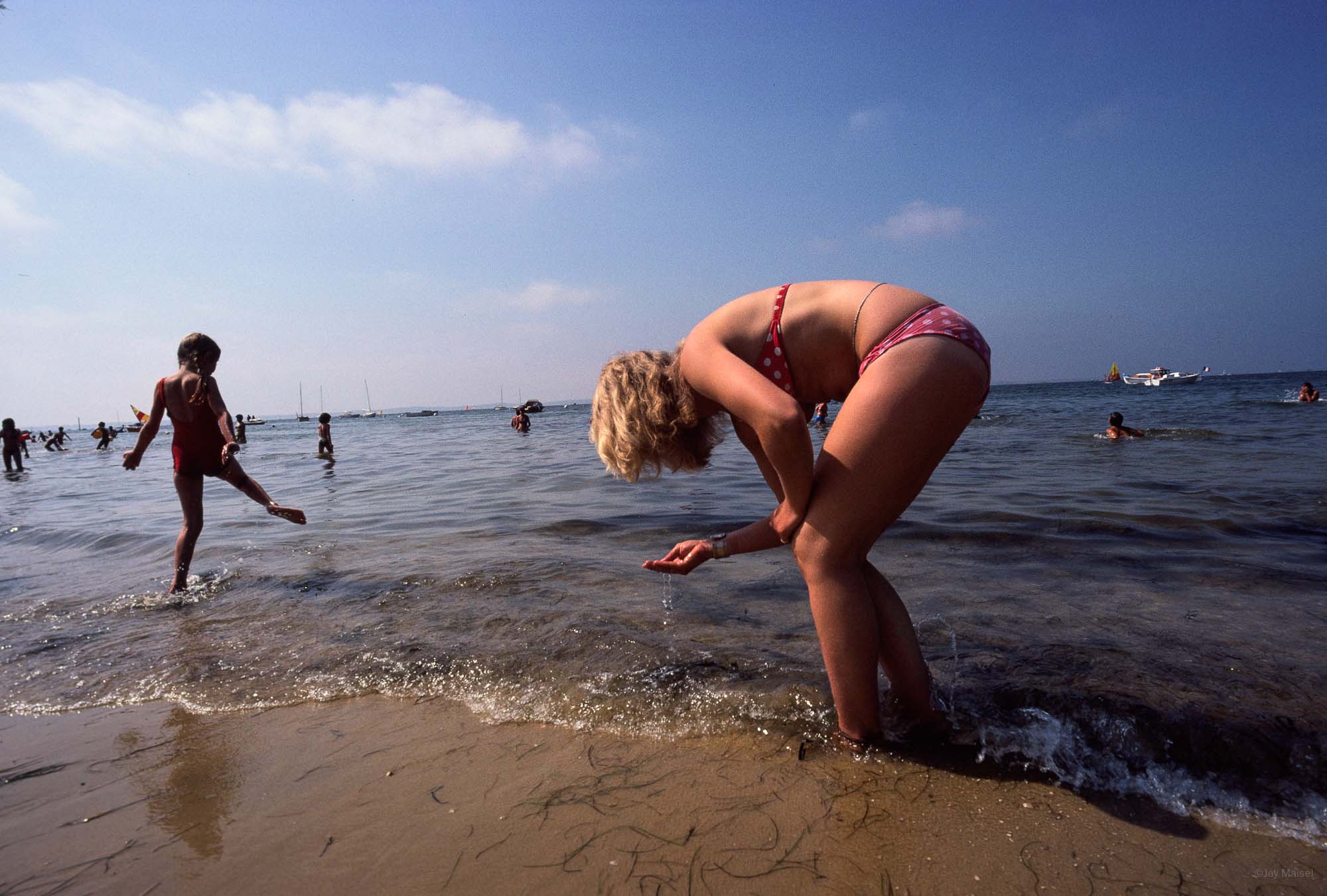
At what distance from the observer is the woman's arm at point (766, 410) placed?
1.95m

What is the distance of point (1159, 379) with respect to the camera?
2392 inches

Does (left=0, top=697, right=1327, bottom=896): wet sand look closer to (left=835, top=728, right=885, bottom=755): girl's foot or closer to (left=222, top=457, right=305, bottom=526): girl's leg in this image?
(left=835, top=728, right=885, bottom=755): girl's foot

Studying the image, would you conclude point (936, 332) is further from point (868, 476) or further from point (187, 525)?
point (187, 525)

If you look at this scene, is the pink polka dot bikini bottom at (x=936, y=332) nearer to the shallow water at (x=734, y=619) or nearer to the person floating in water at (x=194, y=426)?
the shallow water at (x=734, y=619)

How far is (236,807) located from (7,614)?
374 cm

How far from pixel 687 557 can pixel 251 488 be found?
15.5 ft

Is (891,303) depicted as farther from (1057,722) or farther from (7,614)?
(7,614)

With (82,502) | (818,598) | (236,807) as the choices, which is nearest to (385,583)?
(236,807)

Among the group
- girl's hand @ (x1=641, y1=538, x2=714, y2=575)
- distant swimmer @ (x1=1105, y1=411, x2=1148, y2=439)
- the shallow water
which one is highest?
girl's hand @ (x1=641, y1=538, x2=714, y2=575)

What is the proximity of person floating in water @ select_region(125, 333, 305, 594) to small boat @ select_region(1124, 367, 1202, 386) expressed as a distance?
72.5m

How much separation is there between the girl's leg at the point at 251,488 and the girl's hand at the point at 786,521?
418cm

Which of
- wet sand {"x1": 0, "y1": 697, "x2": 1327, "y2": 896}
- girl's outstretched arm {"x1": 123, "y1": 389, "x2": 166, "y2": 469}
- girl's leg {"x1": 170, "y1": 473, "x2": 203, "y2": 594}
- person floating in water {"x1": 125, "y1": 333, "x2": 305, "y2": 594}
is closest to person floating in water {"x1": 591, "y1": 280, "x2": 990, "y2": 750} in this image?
wet sand {"x1": 0, "y1": 697, "x2": 1327, "y2": 896}

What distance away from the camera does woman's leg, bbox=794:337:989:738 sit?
2.04 meters

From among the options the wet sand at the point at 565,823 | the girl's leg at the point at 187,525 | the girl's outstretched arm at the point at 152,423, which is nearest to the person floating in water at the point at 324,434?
the girl's outstretched arm at the point at 152,423
